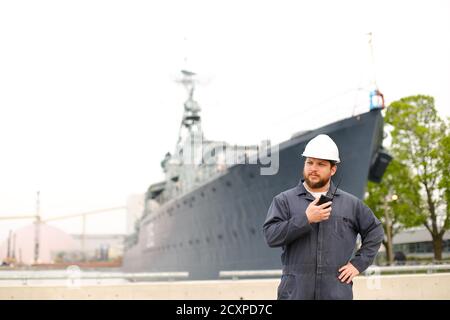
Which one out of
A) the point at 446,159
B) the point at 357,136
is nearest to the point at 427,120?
the point at 446,159

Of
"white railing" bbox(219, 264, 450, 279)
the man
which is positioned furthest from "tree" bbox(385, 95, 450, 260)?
the man

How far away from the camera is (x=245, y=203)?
16750 millimetres

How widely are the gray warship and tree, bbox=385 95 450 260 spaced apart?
76.5 inches

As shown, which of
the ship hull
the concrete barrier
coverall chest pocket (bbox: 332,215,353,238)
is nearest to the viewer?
coverall chest pocket (bbox: 332,215,353,238)

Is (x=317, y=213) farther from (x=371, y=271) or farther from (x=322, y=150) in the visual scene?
(x=371, y=271)

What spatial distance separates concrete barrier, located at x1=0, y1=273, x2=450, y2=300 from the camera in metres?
6.32

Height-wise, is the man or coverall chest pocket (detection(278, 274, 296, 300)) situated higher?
the man

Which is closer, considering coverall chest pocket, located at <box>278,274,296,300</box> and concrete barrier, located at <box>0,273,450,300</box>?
coverall chest pocket, located at <box>278,274,296,300</box>

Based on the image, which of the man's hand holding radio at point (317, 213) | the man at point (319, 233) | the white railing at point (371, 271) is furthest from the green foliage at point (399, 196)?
the man's hand holding radio at point (317, 213)

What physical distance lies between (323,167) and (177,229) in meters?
21.8

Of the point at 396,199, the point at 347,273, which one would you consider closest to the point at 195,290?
the point at 347,273

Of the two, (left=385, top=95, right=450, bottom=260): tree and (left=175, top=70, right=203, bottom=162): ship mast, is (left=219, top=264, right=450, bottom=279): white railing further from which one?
(left=175, top=70, right=203, bottom=162): ship mast

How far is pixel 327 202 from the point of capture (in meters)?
2.29

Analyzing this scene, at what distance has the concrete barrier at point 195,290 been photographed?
6324mm
